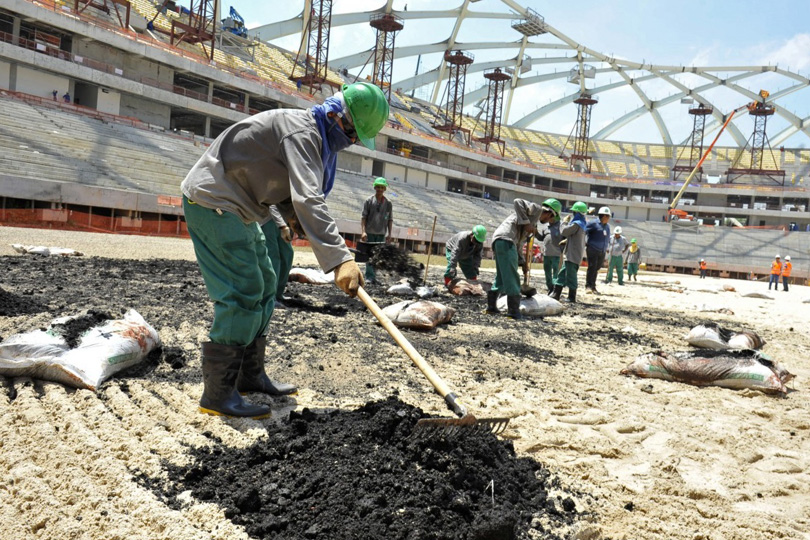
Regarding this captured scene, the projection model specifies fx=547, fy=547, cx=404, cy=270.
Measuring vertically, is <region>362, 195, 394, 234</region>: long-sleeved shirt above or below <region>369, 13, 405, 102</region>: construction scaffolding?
below

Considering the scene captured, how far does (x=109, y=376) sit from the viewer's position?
318 centimetres

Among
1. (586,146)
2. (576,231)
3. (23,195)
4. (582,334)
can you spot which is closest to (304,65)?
(23,195)

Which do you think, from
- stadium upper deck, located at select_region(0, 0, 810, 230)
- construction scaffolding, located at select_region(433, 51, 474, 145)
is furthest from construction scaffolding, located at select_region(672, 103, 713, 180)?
construction scaffolding, located at select_region(433, 51, 474, 145)

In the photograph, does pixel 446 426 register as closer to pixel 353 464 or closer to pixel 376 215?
pixel 353 464

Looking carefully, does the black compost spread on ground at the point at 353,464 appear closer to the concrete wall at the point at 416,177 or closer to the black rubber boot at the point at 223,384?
the black rubber boot at the point at 223,384

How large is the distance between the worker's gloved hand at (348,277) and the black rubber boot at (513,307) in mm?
5025

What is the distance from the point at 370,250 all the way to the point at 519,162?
47547 mm

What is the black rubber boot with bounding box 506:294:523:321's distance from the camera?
7238mm

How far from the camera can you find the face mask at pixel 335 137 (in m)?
2.71

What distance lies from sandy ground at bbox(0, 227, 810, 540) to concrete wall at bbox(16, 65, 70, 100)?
25.4 meters

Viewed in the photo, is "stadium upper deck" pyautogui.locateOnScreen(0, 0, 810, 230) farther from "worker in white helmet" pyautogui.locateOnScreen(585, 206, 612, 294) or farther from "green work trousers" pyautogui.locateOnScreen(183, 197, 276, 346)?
"green work trousers" pyautogui.locateOnScreen(183, 197, 276, 346)

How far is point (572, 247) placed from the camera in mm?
9266

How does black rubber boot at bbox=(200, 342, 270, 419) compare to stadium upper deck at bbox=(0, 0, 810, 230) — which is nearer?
black rubber boot at bbox=(200, 342, 270, 419)

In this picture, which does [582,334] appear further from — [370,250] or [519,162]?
[519,162]
